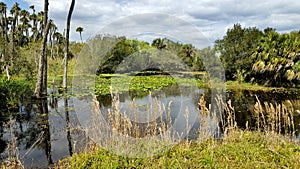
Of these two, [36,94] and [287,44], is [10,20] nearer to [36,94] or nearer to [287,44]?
Result: [36,94]

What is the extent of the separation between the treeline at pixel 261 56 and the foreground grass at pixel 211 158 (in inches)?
547

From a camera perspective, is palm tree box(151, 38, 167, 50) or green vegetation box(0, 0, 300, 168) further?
palm tree box(151, 38, 167, 50)

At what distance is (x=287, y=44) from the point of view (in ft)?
60.1

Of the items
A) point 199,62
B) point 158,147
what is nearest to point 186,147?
point 158,147

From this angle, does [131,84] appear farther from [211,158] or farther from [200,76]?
[211,158]

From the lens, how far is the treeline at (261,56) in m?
17.7

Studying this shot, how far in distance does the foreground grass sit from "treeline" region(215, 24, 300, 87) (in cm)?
1389

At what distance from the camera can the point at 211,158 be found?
4.46 meters

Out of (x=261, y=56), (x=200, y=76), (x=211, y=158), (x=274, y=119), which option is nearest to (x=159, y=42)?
(x=274, y=119)

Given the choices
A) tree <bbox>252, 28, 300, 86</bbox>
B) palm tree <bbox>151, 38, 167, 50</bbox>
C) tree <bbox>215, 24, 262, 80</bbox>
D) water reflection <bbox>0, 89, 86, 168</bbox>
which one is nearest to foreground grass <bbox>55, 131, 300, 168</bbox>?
water reflection <bbox>0, 89, 86, 168</bbox>

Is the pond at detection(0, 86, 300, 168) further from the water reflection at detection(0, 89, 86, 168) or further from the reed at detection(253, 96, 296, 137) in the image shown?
the reed at detection(253, 96, 296, 137)

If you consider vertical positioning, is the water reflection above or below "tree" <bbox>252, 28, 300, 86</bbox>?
below

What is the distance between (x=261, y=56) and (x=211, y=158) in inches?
673

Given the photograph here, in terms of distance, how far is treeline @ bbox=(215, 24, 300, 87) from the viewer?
1768cm
